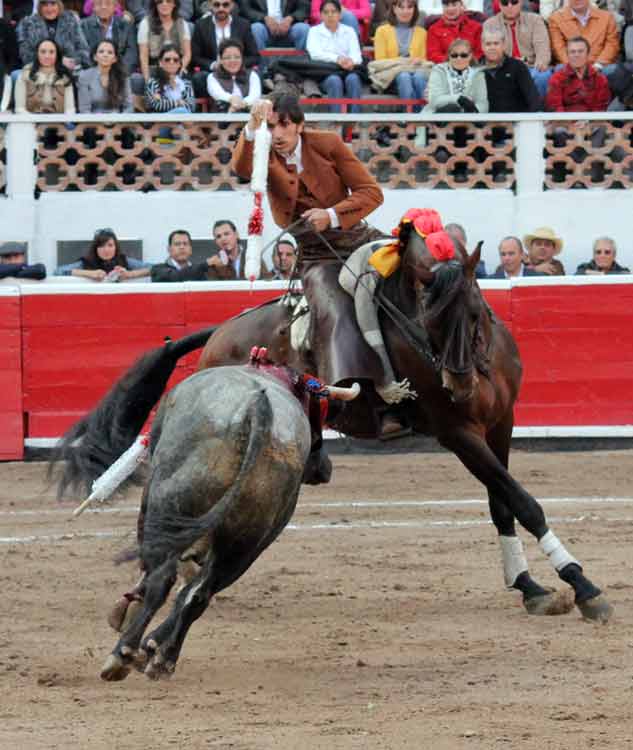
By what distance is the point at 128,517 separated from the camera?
10383mm

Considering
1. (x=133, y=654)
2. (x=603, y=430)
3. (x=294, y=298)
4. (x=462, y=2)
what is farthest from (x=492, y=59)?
(x=133, y=654)

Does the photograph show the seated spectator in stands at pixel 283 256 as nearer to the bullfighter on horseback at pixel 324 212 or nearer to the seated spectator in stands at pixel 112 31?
the seated spectator in stands at pixel 112 31

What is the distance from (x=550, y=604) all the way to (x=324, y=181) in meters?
2.22

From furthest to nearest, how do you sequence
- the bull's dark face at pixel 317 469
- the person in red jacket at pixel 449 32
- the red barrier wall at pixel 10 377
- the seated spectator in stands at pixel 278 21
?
the seated spectator in stands at pixel 278 21 < the person in red jacket at pixel 449 32 < the red barrier wall at pixel 10 377 < the bull's dark face at pixel 317 469

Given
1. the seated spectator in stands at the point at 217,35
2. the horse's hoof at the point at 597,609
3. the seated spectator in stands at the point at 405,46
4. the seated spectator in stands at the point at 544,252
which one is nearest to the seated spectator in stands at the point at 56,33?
the seated spectator in stands at the point at 217,35

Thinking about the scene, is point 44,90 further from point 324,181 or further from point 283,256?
point 324,181

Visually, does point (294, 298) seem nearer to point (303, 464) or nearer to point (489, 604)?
point (489, 604)

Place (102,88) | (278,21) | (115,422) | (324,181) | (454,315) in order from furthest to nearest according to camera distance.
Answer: (278,21)
(102,88)
(324,181)
(115,422)
(454,315)

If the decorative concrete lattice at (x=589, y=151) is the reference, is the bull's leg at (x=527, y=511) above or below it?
below

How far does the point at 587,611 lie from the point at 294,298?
6.71ft

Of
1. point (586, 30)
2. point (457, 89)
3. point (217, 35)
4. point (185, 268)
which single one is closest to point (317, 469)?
point (185, 268)

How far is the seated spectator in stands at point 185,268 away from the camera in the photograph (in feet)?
42.5

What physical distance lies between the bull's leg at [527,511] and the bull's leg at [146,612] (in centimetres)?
212

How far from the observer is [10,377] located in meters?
12.5
